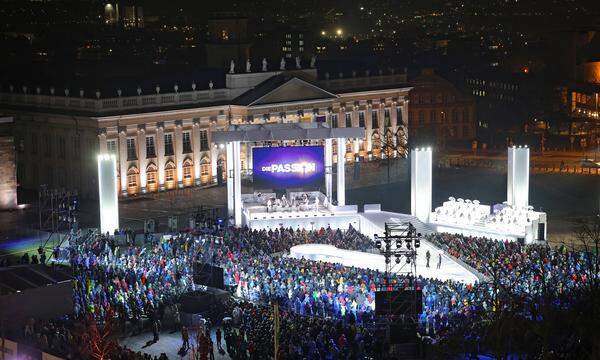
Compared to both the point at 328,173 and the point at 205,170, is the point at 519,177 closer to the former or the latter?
the point at 328,173

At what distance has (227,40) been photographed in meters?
109

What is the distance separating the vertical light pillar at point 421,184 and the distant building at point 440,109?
5259 centimetres

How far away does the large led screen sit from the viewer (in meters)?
73.1

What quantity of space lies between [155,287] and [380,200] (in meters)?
36.0

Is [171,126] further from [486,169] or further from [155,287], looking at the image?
[155,287]

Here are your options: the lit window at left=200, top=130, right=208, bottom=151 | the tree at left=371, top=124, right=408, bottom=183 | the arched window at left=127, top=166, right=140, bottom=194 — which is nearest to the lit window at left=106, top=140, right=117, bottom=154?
the arched window at left=127, top=166, right=140, bottom=194

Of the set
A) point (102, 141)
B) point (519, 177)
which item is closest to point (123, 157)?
point (102, 141)

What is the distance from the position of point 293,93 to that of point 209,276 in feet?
154

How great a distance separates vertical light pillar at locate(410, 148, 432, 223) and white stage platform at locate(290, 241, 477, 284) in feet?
27.4

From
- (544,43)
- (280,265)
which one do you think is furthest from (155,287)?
(544,43)

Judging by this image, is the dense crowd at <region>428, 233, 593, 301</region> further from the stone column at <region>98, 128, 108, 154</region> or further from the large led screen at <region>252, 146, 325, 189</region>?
the stone column at <region>98, 128, 108, 154</region>

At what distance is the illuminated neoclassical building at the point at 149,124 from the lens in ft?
280

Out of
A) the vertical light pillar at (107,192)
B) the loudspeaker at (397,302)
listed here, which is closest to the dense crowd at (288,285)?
the loudspeaker at (397,302)

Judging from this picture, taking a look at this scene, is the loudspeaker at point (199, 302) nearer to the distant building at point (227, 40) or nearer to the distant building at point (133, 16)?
the distant building at point (227, 40)
